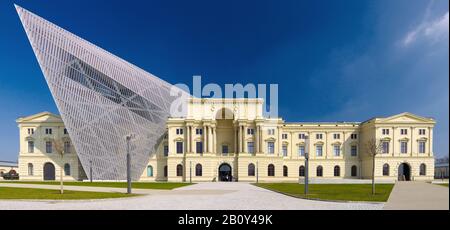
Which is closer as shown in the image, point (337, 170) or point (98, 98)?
point (98, 98)

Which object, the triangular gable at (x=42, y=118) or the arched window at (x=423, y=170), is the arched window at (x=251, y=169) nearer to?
the arched window at (x=423, y=170)

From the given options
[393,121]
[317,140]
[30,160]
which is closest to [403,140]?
[393,121]

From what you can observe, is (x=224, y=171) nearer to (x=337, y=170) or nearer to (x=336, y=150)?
(x=337, y=170)

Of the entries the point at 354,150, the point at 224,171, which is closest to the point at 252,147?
the point at 224,171

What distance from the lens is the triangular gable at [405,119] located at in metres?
67.1

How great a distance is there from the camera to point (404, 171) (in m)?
67.1

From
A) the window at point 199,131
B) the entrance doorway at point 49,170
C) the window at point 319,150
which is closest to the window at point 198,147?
the window at point 199,131

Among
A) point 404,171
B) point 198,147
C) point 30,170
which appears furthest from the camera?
point 30,170

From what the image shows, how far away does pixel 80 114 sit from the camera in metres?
50.8

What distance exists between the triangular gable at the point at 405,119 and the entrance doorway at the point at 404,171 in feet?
31.5

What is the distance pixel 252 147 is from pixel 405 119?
34.1 m
